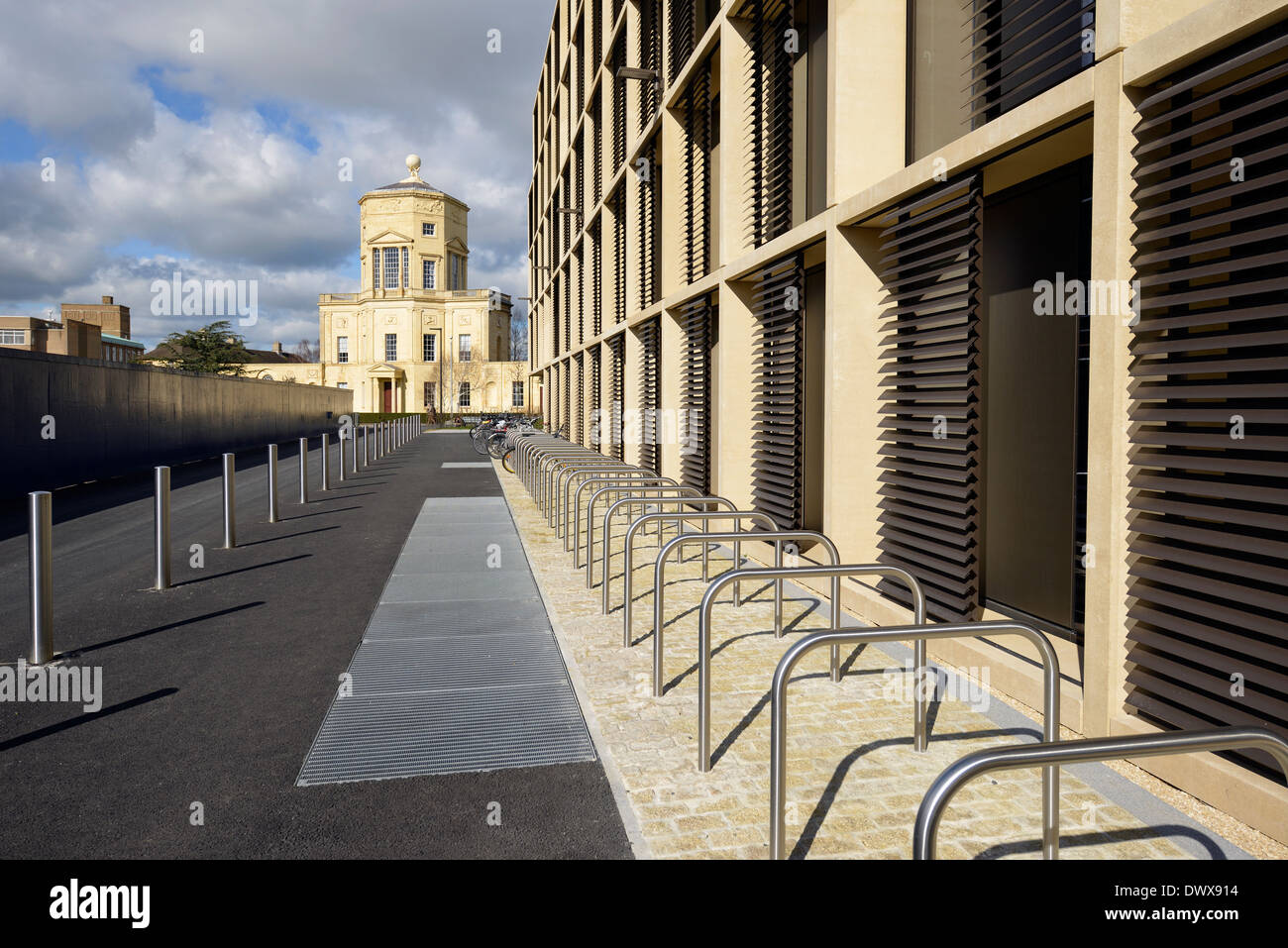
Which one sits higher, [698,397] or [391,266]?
[391,266]

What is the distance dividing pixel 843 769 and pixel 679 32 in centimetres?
1263

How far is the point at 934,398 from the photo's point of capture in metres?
5.71

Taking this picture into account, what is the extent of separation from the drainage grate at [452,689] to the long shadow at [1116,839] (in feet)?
5.94

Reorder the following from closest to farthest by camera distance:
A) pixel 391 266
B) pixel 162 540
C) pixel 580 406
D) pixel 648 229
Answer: pixel 162 540 → pixel 648 229 → pixel 580 406 → pixel 391 266

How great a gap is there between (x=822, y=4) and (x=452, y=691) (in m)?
7.60

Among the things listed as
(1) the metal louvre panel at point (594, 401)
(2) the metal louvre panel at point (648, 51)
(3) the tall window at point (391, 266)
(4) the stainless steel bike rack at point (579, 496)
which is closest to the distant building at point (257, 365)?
(3) the tall window at point (391, 266)

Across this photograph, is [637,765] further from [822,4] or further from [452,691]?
[822,4]

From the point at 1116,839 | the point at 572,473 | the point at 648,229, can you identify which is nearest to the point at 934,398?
the point at 1116,839

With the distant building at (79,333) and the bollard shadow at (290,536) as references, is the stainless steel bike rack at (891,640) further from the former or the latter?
the distant building at (79,333)

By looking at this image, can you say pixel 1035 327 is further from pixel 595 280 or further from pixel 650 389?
pixel 595 280

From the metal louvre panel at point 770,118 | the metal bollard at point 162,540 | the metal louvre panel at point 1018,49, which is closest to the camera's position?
the metal louvre panel at point 1018,49

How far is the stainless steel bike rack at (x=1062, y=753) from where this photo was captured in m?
1.89

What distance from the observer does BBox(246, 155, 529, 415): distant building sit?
76688 millimetres
